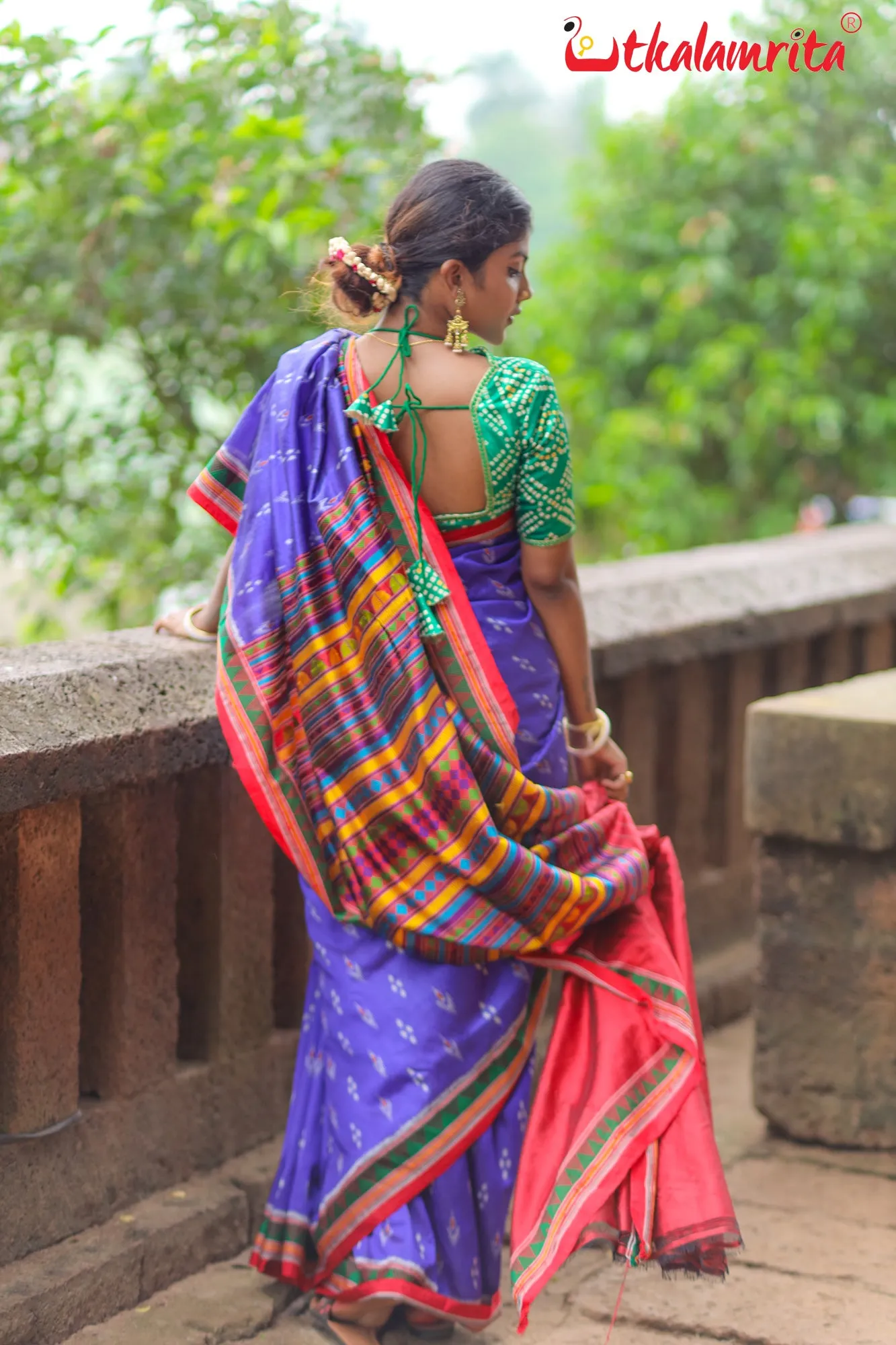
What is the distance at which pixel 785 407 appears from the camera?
20.7 ft

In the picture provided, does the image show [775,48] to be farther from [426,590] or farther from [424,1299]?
[424,1299]

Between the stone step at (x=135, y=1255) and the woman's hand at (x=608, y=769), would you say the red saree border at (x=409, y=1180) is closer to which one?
the stone step at (x=135, y=1255)

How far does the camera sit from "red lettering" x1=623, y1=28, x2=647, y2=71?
11.9ft

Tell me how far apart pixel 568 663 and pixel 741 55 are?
4777 mm

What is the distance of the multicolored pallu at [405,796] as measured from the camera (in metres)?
2.33

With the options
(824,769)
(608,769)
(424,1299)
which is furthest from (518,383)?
(424,1299)

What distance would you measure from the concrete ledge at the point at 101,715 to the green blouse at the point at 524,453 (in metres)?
0.53

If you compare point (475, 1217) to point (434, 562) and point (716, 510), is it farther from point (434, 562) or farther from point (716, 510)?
point (716, 510)

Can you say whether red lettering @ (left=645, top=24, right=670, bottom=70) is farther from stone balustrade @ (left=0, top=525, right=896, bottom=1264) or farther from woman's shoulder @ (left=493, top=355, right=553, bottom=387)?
woman's shoulder @ (left=493, top=355, right=553, bottom=387)

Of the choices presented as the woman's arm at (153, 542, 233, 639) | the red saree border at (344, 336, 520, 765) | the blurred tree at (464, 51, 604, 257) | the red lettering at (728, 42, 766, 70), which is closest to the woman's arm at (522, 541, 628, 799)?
the red saree border at (344, 336, 520, 765)

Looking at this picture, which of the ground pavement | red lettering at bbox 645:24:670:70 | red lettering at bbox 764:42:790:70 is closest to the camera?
the ground pavement

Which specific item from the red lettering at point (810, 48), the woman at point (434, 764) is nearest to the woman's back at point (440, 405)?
the woman at point (434, 764)

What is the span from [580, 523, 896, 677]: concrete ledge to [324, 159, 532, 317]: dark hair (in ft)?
4.25

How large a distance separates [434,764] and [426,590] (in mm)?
249
